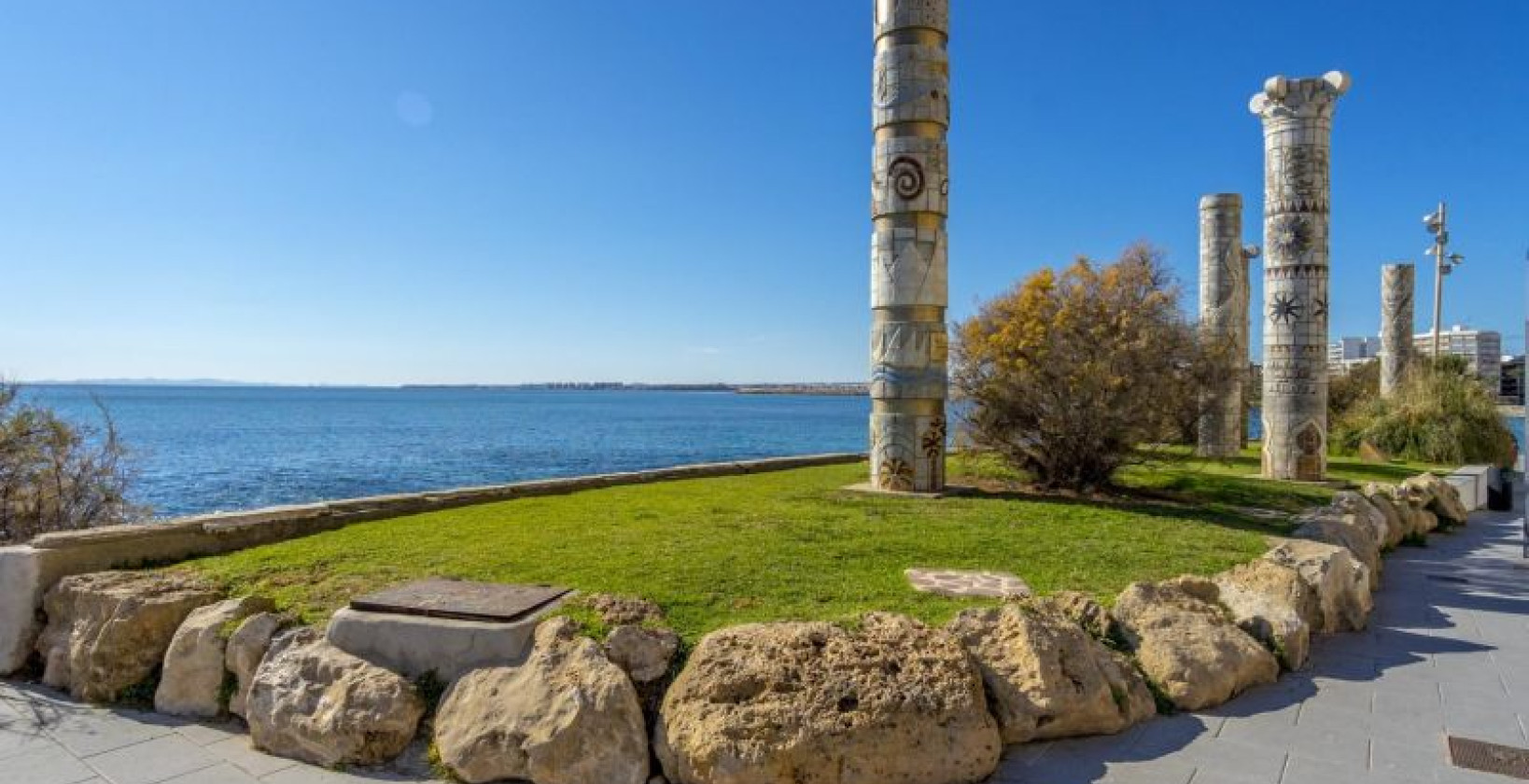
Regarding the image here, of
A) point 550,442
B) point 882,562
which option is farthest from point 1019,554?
point 550,442

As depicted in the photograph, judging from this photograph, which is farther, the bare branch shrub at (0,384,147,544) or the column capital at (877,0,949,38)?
the column capital at (877,0,949,38)

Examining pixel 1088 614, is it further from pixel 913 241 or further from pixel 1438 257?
pixel 1438 257

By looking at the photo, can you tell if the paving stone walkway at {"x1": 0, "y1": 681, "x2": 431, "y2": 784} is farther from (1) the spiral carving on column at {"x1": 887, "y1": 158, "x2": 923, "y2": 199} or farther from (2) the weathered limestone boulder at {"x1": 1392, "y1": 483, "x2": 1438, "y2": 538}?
(2) the weathered limestone boulder at {"x1": 1392, "y1": 483, "x2": 1438, "y2": 538}

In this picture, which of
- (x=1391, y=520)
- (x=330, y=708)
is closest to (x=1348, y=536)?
(x=1391, y=520)

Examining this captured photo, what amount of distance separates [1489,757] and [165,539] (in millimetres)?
9284

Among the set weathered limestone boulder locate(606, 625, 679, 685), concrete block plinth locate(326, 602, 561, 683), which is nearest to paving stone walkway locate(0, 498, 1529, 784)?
concrete block plinth locate(326, 602, 561, 683)

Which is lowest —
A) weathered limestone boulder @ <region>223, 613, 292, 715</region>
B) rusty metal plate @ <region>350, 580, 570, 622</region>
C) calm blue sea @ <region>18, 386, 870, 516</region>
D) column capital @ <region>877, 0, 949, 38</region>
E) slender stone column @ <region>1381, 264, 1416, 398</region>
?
calm blue sea @ <region>18, 386, 870, 516</region>

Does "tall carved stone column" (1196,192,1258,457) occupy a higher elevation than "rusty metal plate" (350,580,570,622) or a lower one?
higher

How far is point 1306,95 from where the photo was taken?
14.7 metres

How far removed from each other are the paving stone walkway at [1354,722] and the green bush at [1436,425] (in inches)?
579

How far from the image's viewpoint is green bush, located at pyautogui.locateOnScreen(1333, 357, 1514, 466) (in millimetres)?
18969

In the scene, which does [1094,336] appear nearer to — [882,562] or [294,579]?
[882,562]

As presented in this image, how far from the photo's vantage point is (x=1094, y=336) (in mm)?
12180

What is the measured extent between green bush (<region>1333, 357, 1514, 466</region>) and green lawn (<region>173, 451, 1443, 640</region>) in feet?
33.3
